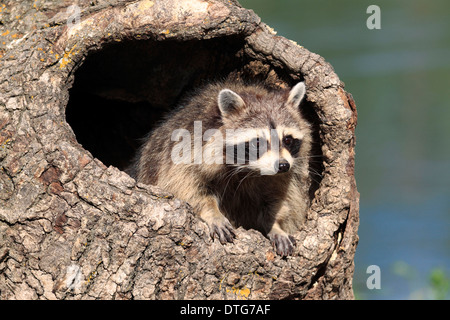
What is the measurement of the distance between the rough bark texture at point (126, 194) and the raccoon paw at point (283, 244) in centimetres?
4

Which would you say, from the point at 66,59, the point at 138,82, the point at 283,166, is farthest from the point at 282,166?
the point at 138,82

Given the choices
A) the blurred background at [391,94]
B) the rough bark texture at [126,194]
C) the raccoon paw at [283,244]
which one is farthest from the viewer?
the blurred background at [391,94]

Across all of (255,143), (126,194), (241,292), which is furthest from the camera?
(255,143)

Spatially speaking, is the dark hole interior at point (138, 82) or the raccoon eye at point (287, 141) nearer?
the raccoon eye at point (287, 141)

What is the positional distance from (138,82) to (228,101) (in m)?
1.30

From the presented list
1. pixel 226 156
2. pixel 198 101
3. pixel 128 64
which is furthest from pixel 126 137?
pixel 226 156

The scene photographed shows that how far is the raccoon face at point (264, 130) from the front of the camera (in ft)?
14.0

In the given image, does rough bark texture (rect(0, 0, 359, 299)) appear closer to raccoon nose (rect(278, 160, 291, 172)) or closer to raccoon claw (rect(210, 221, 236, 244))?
raccoon claw (rect(210, 221, 236, 244))

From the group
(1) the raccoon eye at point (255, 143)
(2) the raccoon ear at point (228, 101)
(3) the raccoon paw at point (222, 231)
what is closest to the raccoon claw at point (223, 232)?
(3) the raccoon paw at point (222, 231)

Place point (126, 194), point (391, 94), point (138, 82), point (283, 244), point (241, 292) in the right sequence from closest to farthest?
point (126, 194) < point (241, 292) < point (283, 244) < point (138, 82) < point (391, 94)

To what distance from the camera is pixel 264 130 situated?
4.31 metres

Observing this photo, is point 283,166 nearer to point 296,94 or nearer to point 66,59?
point 296,94

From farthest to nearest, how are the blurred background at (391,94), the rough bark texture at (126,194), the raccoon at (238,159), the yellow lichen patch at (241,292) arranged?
the blurred background at (391,94)
the raccoon at (238,159)
the yellow lichen patch at (241,292)
the rough bark texture at (126,194)

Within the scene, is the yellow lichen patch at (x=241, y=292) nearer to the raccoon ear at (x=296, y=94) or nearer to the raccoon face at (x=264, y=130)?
the raccoon face at (x=264, y=130)
